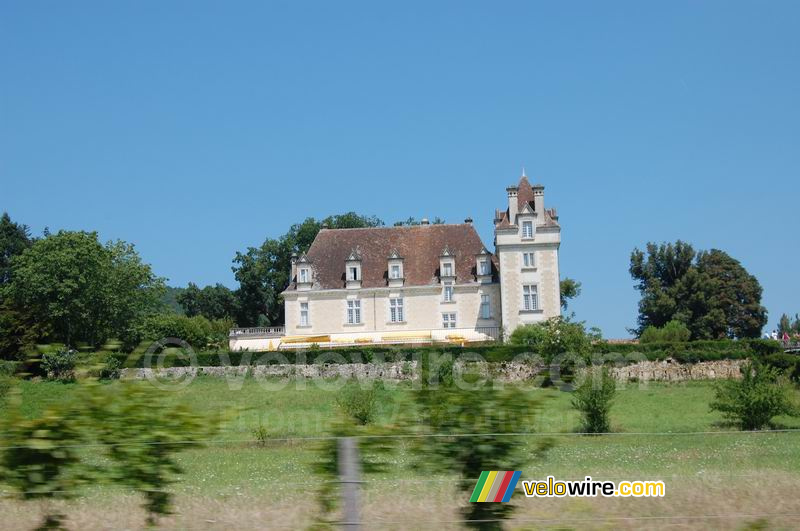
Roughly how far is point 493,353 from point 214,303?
39.0 m

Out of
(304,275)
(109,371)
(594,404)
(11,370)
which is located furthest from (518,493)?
(304,275)

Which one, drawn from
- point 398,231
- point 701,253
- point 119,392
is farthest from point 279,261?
point 119,392

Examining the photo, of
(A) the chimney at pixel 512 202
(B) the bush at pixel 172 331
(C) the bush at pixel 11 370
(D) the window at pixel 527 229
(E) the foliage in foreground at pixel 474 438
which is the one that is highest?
(A) the chimney at pixel 512 202

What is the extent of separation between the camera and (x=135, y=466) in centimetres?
462

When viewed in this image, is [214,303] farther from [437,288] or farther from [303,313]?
[437,288]

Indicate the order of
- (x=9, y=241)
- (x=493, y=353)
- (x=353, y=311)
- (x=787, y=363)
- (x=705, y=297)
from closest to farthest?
(x=787, y=363) < (x=493, y=353) < (x=353, y=311) < (x=705, y=297) < (x=9, y=241)

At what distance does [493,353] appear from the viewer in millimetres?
37969

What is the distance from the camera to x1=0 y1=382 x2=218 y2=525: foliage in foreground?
4.59m

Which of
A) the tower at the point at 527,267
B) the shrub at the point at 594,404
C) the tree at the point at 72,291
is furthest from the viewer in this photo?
the tower at the point at 527,267

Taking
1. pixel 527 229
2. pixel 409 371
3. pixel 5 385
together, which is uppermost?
pixel 527 229

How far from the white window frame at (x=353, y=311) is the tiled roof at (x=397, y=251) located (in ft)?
3.63

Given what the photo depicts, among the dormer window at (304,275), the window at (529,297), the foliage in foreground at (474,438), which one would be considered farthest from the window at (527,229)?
the foliage in foreground at (474,438)

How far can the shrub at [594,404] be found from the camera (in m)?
19.6

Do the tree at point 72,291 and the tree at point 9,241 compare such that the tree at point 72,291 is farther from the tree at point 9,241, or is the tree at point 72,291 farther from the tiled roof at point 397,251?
the tree at point 9,241
